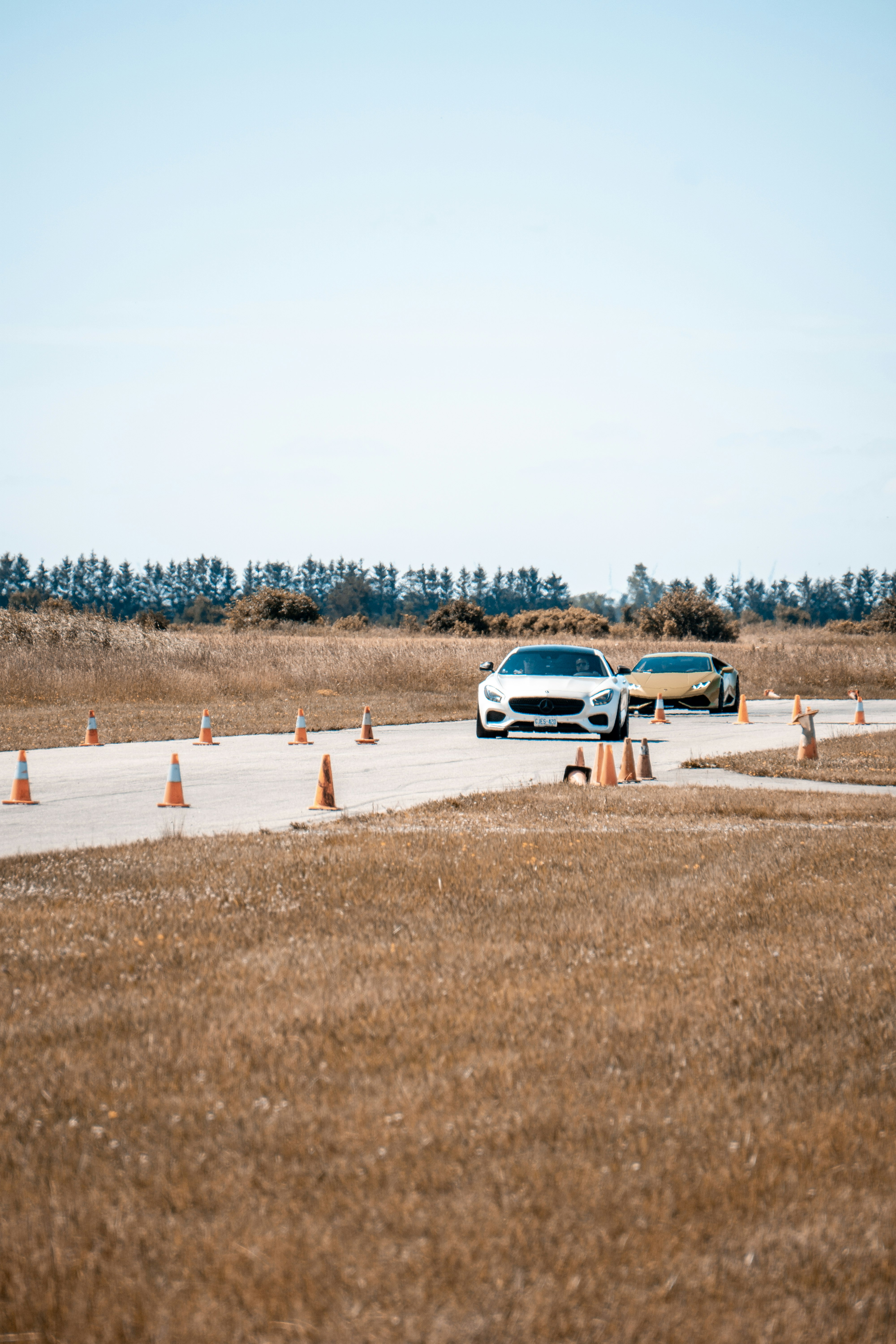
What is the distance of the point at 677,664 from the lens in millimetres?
29797

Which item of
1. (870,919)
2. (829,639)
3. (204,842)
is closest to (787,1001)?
(870,919)

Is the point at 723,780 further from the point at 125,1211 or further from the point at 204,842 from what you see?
the point at 125,1211

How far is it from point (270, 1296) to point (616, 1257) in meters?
0.93

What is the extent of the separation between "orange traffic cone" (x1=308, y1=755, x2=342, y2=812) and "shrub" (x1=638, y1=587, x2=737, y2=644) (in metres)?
66.1

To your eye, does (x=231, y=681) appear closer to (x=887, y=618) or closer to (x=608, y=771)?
(x=608, y=771)

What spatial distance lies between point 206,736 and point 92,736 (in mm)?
1836

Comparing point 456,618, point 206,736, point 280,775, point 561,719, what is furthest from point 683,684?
point 456,618

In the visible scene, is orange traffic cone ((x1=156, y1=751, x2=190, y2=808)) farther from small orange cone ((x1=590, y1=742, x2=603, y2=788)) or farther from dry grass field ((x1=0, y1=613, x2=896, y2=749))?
dry grass field ((x1=0, y1=613, x2=896, y2=749))

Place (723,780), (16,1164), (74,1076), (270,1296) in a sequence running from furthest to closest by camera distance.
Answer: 1. (723,780)
2. (74,1076)
3. (16,1164)
4. (270,1296)

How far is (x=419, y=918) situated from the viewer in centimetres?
738

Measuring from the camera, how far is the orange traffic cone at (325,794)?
12727 mm

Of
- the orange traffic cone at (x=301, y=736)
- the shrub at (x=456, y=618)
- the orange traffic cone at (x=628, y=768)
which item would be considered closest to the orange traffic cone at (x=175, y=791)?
the orange traffic cone at (x=628, y=768)

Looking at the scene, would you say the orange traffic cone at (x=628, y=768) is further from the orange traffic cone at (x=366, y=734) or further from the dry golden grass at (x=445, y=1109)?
the dry golden grass at (x=445, y=1109)

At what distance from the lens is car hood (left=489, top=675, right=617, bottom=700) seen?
1977 cm
